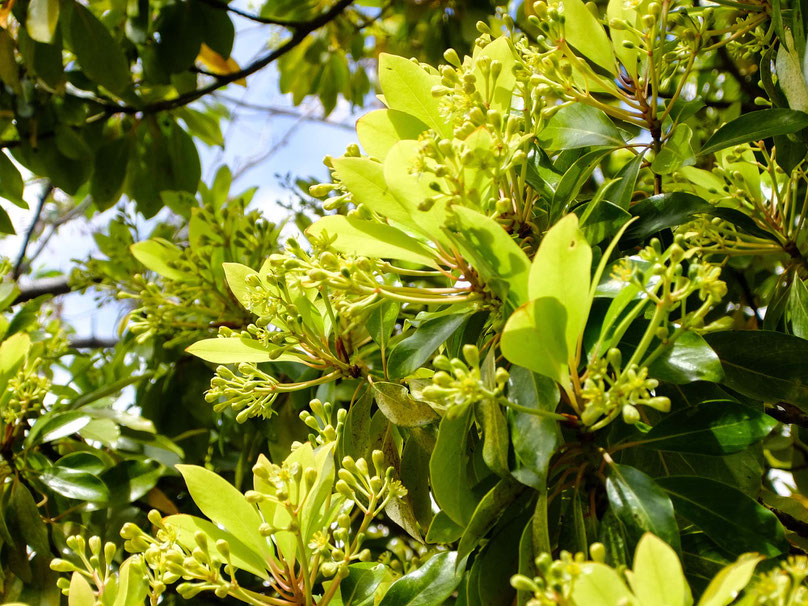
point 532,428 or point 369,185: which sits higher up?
point 369,185

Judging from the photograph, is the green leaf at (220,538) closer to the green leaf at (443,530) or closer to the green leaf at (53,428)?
the green leaf at (443,530)

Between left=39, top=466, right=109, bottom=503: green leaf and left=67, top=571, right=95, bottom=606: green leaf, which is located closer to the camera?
left=67, top=571, right=95, bottom=606: green leaf

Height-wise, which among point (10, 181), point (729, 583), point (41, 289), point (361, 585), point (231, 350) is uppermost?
point (10, 181)

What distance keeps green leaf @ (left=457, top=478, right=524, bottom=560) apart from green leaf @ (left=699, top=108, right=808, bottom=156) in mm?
561

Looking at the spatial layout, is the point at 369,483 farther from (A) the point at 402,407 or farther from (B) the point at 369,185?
(B) the point at 369,185

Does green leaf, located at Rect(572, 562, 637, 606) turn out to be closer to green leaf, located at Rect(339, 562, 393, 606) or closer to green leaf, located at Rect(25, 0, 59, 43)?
green leaf, located at Rect(339, 562, 393, 606)

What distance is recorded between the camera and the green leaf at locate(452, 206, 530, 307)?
0.70 meters

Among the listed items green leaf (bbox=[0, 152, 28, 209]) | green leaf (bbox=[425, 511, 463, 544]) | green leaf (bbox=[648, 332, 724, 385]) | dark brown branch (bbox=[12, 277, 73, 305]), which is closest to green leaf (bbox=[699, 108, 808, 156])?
green leaf (bbox=[648, 332, 724, 385])

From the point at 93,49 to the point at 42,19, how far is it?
29 centimetres

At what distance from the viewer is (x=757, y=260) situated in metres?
1.75

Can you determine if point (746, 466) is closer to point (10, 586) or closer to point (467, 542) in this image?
point (467, 542)

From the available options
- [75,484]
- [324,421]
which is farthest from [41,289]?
[324,421]

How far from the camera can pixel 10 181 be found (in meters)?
1.97

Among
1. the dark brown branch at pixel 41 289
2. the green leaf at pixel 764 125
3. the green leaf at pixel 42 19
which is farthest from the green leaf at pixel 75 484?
the dark brown branch at pixel 41 289
